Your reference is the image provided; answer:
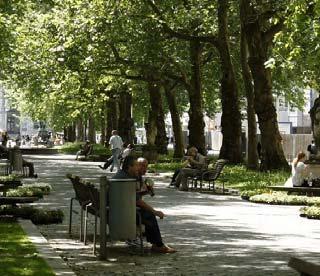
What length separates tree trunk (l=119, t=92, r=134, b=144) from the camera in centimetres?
4716

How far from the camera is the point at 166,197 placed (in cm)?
2034

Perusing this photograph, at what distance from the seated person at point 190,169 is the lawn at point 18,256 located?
11.2m

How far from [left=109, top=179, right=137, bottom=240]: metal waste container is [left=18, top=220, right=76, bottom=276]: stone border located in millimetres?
851

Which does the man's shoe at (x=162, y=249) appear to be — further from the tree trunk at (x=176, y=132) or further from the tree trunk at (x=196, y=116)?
the tree trunk at (x=176, y=132)

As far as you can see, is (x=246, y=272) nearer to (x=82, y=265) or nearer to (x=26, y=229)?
(x=82, y=265)

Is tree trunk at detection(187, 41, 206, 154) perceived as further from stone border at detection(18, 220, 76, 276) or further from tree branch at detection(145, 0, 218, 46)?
stone border at detection(18, 220, 76, 276)

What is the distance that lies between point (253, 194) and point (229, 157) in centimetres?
1354

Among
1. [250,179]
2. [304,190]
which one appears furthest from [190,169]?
[304,190]

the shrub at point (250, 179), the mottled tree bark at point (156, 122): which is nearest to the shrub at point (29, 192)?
the shrub at point (250, 179)

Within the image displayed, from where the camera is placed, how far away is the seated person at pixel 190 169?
917 inches

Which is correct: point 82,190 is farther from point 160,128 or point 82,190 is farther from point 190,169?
point 160,128

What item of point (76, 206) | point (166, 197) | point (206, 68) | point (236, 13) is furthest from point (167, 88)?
point (76, 206)

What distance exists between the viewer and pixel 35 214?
46.1 ft

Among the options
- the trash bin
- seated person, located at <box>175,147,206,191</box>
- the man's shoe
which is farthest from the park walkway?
the trash bin
